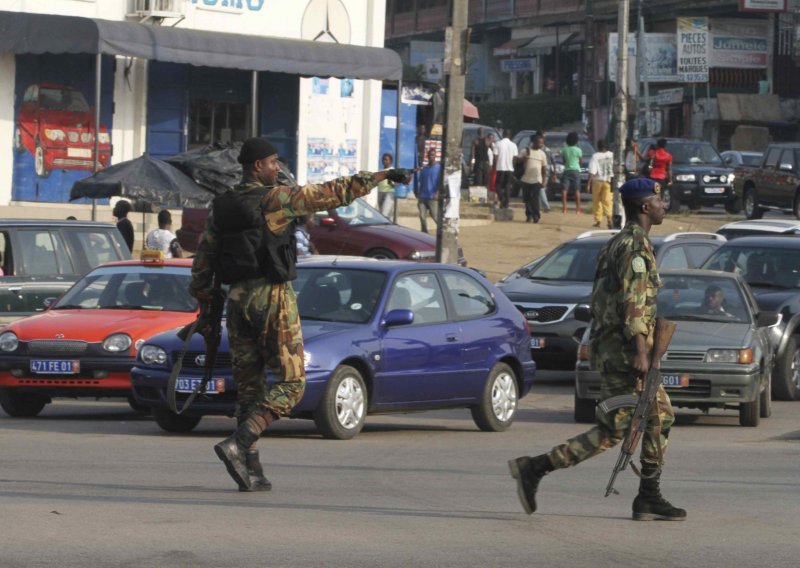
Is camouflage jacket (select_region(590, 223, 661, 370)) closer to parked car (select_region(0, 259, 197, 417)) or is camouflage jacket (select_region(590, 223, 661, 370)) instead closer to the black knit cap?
the black knit cap

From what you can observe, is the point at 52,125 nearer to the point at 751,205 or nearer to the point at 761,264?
the point at 761,264

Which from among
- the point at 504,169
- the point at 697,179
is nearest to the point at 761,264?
the point at 504,169

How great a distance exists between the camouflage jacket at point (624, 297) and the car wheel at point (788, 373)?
9.16m

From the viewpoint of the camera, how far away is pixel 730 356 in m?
14.7

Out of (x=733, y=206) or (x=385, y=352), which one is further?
(x=733, y=206)

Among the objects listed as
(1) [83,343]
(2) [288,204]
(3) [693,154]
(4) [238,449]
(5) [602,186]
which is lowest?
(4) [238,449]

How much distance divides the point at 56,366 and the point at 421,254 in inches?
462

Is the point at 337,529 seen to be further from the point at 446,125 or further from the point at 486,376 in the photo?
the point at 446,125

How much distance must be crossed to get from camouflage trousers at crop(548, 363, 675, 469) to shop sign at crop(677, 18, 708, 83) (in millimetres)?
54615

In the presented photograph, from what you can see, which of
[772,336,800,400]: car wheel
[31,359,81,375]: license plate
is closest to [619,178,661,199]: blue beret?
[31,359,81,375]: license plate

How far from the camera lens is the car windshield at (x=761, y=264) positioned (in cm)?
1861

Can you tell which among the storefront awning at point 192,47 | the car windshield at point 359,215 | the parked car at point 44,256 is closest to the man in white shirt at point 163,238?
the parked car at point 44,256

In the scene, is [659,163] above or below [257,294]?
above

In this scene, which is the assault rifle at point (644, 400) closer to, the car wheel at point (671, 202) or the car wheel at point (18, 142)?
the car wheel at point (18, 142)
